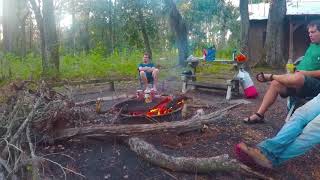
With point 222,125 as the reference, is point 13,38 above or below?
above

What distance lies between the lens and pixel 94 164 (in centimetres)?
380

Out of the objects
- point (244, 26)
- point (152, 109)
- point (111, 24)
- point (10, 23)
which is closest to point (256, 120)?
point (152, 109)

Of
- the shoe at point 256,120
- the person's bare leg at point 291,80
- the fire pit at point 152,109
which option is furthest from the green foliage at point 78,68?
the person's bare leg at point 291,80

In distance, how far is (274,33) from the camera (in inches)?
497

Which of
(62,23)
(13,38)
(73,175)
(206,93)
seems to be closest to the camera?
(73,175)

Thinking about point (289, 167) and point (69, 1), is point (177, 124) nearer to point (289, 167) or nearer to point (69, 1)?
point (289, 167)

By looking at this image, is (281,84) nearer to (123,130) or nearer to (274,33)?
(123,130)

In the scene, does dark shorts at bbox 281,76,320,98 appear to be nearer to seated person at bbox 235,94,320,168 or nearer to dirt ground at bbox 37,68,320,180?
dirt ground at bbox 37,68,320,180

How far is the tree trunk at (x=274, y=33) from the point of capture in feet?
40.9

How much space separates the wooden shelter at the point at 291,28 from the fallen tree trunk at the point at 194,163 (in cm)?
1094

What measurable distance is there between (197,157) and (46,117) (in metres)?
1.68

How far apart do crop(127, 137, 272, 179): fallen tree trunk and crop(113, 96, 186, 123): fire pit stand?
2.42 ft

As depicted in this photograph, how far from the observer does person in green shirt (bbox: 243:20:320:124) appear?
427 centimetres

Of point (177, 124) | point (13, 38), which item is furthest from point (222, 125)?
point (13, 38)
